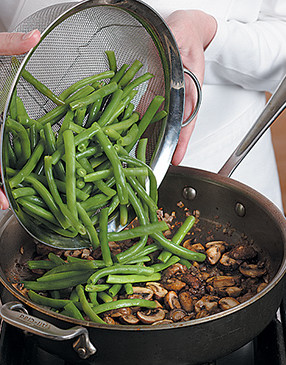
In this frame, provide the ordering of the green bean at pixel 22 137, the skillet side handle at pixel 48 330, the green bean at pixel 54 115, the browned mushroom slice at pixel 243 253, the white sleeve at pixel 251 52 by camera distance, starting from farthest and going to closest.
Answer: the white sleeve at pixel 251 52 → the browned mushroom slice at pixel 243 253 → the green bean at pixel 54 115 → the green bean at pixel 22 137 → the skillet side handle at pixel 48 330

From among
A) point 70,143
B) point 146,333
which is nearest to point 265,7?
point 70,143

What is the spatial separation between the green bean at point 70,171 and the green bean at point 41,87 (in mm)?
88

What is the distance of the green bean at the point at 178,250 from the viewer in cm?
99

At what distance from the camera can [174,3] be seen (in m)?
Answer: 1.20

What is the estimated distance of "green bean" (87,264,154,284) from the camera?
2.96 feet

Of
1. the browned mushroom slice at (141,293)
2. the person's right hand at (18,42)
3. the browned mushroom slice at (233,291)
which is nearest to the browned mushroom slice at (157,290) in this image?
the browned mushroom slice at (141,293)

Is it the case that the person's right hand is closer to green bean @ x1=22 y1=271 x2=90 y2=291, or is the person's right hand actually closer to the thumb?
the thumb

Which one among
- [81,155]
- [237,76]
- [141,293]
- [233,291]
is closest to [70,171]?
[81,155]

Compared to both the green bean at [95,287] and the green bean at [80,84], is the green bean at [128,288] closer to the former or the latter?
the green bean at [95,287]

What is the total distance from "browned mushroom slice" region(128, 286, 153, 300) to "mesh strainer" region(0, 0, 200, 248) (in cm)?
14

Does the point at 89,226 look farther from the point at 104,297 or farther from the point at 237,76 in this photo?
the point at 237,76

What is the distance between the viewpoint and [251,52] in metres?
1.25

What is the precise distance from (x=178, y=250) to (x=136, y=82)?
0.34 metres

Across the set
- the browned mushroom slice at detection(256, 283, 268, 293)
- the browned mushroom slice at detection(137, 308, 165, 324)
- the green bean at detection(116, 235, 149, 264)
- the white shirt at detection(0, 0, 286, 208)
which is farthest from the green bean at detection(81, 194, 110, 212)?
the white shirt at detection(0, 0, 286, 208)
